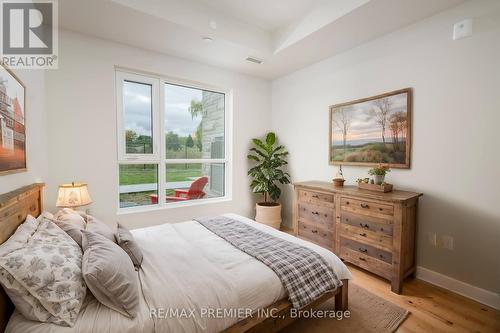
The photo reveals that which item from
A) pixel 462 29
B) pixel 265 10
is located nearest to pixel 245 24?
pixel 265 10

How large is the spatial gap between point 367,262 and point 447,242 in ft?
2.58

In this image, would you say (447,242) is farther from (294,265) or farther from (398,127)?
(294,265)

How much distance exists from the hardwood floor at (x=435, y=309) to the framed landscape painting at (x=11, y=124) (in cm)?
306

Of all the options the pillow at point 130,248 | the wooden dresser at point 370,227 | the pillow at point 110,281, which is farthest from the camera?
the wooden dresser at point 370,227

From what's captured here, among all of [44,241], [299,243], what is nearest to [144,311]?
[44,241]

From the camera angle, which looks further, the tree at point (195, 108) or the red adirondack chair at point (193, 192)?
the tree at point (195, 108)

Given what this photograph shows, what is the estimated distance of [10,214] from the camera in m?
1.34

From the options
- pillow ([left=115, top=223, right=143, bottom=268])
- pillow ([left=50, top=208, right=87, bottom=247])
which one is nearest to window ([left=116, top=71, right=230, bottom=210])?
pillow ([left=50, top=208, right=87, bottom=247])

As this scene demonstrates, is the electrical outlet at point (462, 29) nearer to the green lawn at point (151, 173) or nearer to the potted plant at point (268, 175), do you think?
the potted plant at point (268, 175)

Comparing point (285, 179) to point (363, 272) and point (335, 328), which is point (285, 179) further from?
point (335, 328)

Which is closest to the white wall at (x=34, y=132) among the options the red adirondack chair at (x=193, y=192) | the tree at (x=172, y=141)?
the tree at (x=172, y=141)

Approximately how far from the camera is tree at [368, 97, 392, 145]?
2.68 meters

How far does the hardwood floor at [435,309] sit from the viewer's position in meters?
1.76

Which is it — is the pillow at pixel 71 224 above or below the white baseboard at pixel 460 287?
above
